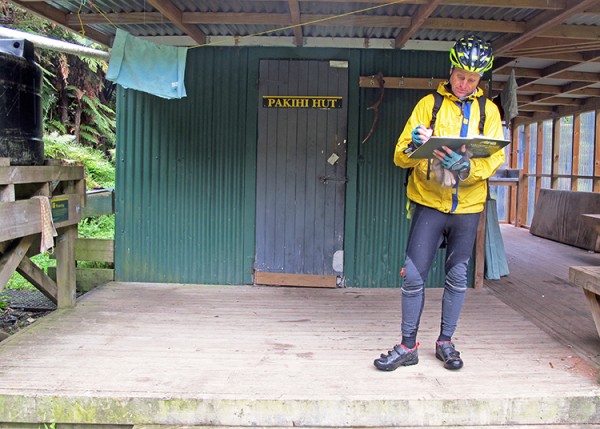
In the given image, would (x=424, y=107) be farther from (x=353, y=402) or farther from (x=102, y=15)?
A: (x=102, y=15)

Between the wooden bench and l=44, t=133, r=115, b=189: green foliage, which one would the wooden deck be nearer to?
the wooden bench

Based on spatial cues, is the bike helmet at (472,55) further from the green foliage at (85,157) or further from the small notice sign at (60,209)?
the green foliage at (85,157)

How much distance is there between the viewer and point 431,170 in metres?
3.09

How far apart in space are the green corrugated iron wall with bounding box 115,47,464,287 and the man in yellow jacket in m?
2.23

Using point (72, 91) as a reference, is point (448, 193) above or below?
below

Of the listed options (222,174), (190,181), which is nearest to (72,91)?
(190,181)

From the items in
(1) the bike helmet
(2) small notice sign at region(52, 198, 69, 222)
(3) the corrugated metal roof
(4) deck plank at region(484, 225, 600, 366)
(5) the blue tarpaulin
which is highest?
(3) the corrugated metal roof

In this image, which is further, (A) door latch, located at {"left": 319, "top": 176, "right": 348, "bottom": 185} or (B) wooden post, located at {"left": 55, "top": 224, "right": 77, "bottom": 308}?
(A) door latch, located at {"left": 319, "top": 176, "right": 348, "bottom": 185}

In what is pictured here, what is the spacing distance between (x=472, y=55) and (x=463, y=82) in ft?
0.58

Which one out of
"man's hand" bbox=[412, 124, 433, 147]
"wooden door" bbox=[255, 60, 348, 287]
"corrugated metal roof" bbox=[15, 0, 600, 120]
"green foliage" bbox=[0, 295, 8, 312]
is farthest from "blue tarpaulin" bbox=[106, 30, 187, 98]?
"green foliage" bbox=[0, 295, 8, 312]

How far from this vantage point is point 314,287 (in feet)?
18.2

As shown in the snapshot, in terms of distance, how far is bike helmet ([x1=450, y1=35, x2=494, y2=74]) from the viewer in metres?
3.00

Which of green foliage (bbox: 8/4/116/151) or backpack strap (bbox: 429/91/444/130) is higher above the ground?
green foliage (bbox: 8/4/116/151)

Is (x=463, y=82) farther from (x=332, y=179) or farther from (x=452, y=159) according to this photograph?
(x=332, y=179)
